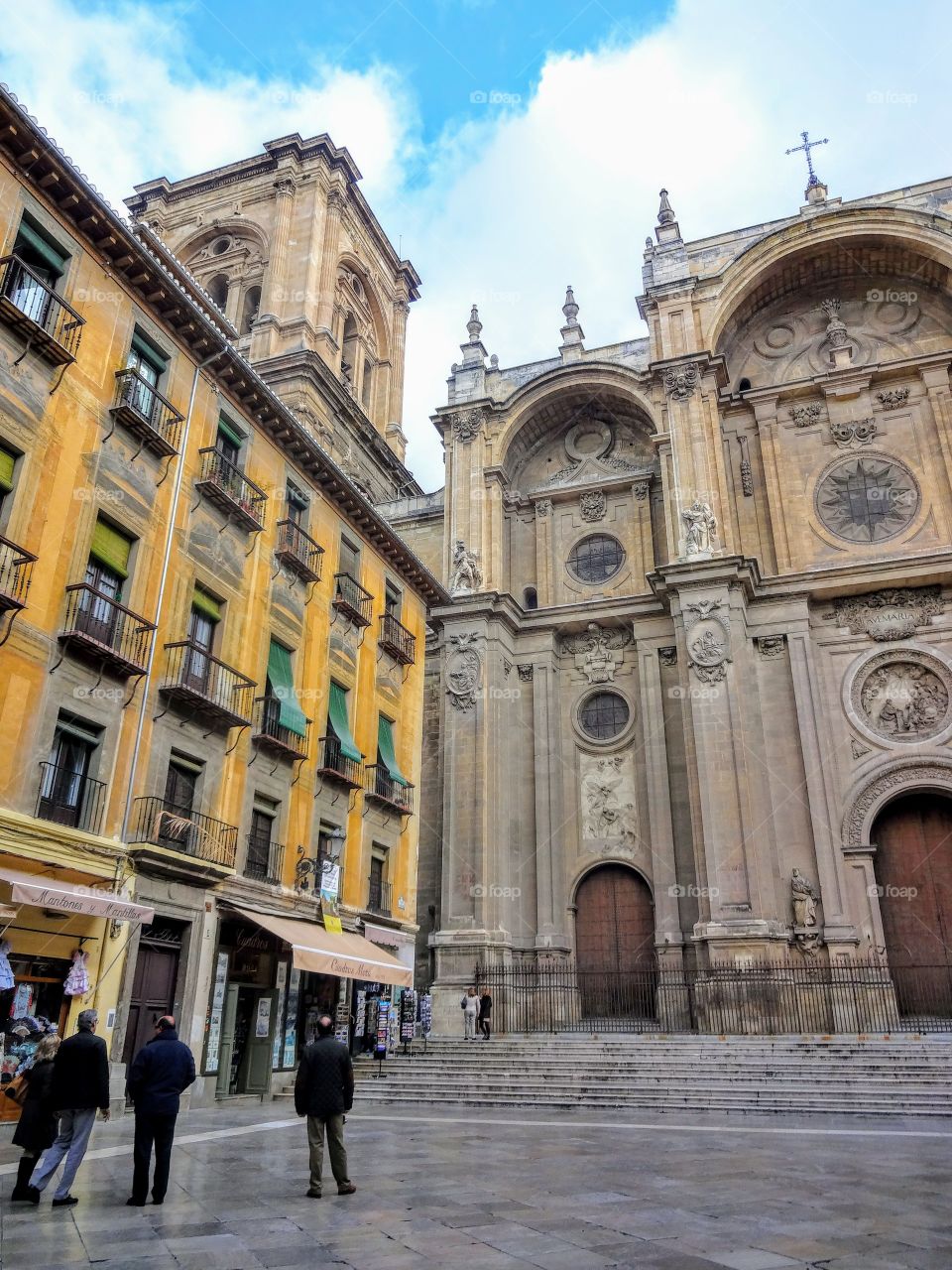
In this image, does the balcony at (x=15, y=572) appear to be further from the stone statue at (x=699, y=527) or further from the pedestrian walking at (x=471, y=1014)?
the stone statue at (x=699, y=527)

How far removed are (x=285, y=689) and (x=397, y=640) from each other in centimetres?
600

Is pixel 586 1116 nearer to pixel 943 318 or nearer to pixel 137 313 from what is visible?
pixel 137 313

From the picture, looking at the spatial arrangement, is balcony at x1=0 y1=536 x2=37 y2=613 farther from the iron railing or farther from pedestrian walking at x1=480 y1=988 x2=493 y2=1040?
the iron railing

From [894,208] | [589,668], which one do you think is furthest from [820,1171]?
[894,208]

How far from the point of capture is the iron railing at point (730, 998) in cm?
2247

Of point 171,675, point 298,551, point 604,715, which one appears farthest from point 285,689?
point 604,715

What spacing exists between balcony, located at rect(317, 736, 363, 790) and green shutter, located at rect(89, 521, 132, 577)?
20.4 feet

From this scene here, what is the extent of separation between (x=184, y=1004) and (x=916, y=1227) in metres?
11.5

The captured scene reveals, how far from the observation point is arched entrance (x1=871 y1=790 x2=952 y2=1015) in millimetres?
24328

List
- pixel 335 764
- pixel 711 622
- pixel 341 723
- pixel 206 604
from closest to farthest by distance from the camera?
pixel 206 604, pixel 335 764, pixel 341 723, pixel 711 622

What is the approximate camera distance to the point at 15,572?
42.5 ft

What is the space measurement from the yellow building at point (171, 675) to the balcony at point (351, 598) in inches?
2.9

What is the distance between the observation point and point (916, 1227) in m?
6.72

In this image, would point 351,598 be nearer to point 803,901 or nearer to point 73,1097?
point 803,901
